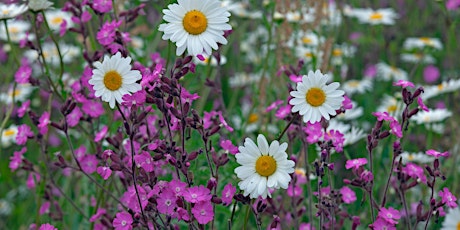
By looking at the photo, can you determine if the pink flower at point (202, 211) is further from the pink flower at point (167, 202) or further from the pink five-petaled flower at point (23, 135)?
the pink five-petaled flower at point (23, 135)

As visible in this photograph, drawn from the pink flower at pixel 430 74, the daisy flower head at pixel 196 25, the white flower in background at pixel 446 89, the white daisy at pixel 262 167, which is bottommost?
the pink flower at pixel 430 74

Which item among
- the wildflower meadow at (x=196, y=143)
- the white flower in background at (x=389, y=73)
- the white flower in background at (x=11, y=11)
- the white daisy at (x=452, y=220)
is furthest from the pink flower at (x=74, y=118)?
the white flower in background at (x=389, y=73)

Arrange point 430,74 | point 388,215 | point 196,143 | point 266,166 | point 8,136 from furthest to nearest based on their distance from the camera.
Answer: point 430,74 → point 8,136 → point 196,143 → point 388,215 → point 266,166

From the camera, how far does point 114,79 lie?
132 centimetres

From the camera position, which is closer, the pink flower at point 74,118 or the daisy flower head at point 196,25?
the daisy flower head at point 196,25

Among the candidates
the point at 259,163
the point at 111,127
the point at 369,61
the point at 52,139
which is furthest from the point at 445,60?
the point at 259,163

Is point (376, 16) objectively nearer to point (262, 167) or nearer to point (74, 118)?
point (74, 118)

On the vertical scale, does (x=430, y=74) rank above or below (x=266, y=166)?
below

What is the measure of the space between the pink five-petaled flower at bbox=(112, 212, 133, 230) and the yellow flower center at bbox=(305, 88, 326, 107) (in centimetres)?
40

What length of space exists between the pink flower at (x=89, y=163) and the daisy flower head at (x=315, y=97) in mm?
597

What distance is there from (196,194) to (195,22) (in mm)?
319

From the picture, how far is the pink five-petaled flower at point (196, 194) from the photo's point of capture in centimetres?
129

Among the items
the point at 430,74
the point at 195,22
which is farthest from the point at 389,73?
the point at 195,22

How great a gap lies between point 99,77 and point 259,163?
33cm
